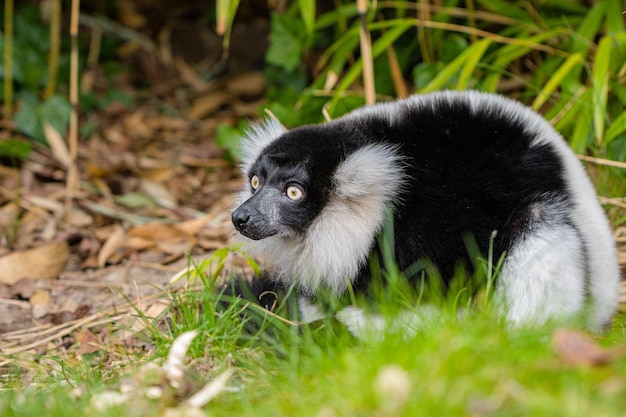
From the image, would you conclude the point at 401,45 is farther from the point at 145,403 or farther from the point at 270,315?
the point at 145,403

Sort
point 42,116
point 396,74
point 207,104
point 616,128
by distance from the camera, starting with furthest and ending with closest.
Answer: point 207,104, point 42,116, point 396,74, point 616,128

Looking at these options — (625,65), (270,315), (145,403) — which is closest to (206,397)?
(145,403)

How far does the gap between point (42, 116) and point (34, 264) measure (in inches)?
75.5

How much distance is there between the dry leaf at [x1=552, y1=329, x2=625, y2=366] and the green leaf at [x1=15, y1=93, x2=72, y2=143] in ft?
17.3

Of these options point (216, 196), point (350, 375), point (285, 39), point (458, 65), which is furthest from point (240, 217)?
point (285, 39)

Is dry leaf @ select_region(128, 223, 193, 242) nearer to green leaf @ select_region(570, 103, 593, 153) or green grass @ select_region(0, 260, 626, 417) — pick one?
green grass @ select_region(0, 260, 626, 417)

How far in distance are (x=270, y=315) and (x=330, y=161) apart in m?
0.79

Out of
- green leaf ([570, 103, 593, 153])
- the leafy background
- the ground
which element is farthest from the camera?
green leaf ([570, 103, 593, 153])

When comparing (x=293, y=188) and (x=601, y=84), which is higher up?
(x=601, y=84)

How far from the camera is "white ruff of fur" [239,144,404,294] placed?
3.97 m

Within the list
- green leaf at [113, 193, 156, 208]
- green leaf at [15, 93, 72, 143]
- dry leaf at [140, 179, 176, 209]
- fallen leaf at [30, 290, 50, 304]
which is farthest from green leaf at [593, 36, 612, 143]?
green leaf at [15, 93, 72, 143]

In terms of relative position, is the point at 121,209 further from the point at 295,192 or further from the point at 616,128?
the point at 616,128

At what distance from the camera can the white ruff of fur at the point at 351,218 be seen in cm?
397

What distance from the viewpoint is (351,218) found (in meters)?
4.05
